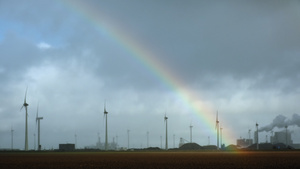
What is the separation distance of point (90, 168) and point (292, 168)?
22.5m

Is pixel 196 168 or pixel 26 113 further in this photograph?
pixel 26 113

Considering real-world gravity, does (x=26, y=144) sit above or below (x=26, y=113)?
below

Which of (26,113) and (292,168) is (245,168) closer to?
(292,168)

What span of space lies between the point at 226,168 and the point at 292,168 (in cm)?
706

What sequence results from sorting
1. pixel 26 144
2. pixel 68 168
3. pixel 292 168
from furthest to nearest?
pixel 26 144
pixel 68 168
pixel 292 168

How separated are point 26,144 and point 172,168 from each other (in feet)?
458

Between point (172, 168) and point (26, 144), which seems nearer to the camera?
point (172, 168)

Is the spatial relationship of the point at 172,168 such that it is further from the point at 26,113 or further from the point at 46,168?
the point at 26,113

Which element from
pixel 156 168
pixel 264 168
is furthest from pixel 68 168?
pixel 264 168

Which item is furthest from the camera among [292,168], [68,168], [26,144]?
[26,144]

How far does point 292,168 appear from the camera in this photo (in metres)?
45.6

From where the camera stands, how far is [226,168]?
4700 centimetres

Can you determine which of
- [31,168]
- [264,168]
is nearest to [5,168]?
[31,168]

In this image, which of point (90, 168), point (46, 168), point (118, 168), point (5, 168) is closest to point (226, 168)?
point (118, 168)
